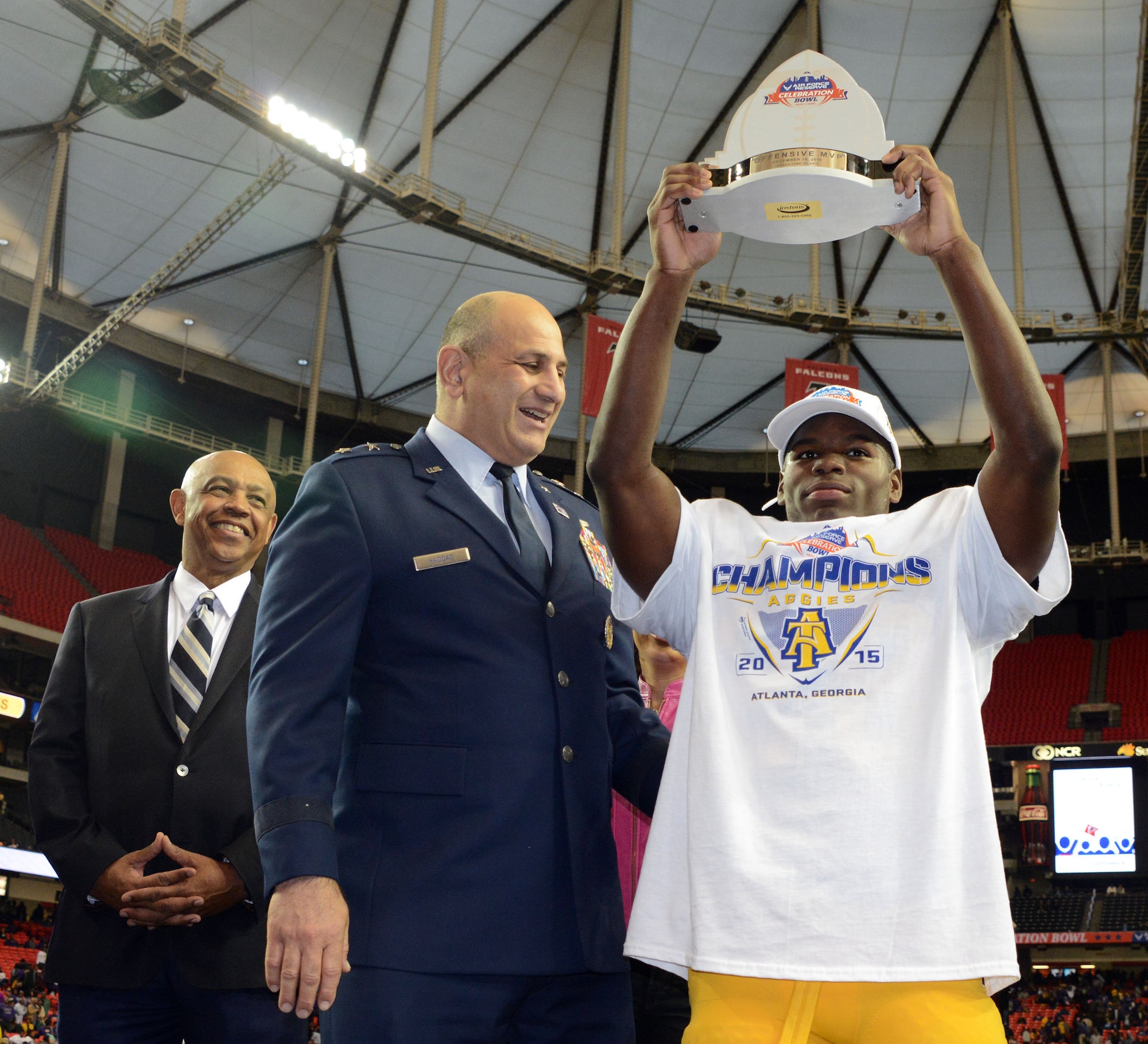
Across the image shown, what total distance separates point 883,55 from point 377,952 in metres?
20.8

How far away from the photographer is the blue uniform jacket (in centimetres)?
220

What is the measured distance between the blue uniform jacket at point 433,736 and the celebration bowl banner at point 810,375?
17.6 meters

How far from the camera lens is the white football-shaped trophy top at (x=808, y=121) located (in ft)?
7.59

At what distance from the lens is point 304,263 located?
22375mm

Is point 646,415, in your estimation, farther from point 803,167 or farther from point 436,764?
point 436,764

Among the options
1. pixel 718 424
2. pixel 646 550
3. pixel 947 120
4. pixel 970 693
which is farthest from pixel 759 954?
pixel 718 424

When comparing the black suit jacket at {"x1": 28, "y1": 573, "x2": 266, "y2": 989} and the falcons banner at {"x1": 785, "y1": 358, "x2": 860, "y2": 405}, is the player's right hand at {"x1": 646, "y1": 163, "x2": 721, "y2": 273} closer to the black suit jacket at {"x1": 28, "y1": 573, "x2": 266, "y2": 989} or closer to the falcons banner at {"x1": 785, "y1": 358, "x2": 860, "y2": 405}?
the black suit jacket at {"x1": 28, "y1": 573, "x2": 266, "y2": 989}

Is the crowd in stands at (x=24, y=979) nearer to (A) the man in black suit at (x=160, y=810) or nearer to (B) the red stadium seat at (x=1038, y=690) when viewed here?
(A) the man in black suit at (x=160, y=810)

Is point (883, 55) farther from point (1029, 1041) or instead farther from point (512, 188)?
point (1029, 1041)

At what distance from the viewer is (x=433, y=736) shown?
233cm

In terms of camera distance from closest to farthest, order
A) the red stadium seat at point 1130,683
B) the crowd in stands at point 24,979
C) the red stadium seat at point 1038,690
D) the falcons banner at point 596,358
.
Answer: the crowd in stands at point 24,979 < the falcons banner at point 596,358 < the red stadium seat at point 1130,683 < the red stadium seat at point 1038,690

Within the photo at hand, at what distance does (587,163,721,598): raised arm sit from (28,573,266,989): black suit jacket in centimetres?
136

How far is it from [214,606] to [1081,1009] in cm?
2064

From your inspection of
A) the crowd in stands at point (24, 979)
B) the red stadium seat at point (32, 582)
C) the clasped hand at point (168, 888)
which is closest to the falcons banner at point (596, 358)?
the red stadium seat at point (32, 582)
